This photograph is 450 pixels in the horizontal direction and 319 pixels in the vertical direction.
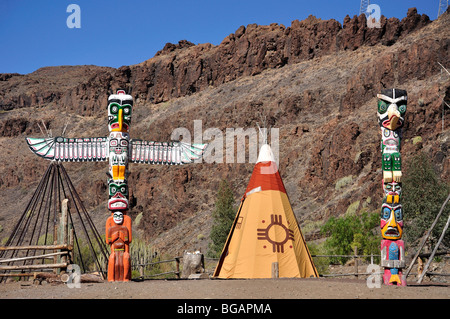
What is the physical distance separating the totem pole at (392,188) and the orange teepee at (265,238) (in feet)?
10.9

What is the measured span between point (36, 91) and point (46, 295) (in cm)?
10664

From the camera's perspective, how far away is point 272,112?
65.4 meters

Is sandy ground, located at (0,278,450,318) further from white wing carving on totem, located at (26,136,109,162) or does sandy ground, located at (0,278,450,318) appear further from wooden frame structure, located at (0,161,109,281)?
white wing carving on totem, located at (26,136,109,162)

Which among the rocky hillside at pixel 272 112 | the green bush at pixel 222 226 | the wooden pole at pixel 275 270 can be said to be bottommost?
the wooden pole at pixel 275 270

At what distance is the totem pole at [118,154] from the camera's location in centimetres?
1464

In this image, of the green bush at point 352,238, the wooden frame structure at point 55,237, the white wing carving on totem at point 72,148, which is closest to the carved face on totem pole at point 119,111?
the white wing carving on totem at point 72,148

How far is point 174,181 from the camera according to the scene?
2361 inches

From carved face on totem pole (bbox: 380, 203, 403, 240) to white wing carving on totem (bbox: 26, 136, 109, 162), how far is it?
7062mm

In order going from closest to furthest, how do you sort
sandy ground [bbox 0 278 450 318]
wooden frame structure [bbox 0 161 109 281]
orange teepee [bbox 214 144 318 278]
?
sandy ground [bbox 0 278 450 318] < wooden frame structure [bbox 0 161 109 281] < orange teepee [bbox 214 144 318 278]

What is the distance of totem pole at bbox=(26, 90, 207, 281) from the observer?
1464 cm

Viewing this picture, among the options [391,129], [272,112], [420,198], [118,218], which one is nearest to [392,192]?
[391,129]

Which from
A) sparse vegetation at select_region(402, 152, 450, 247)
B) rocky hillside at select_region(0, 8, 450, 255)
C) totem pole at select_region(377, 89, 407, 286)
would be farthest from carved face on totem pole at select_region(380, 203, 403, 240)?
rocky hillside at select_region(0, 8, 450, 255)
